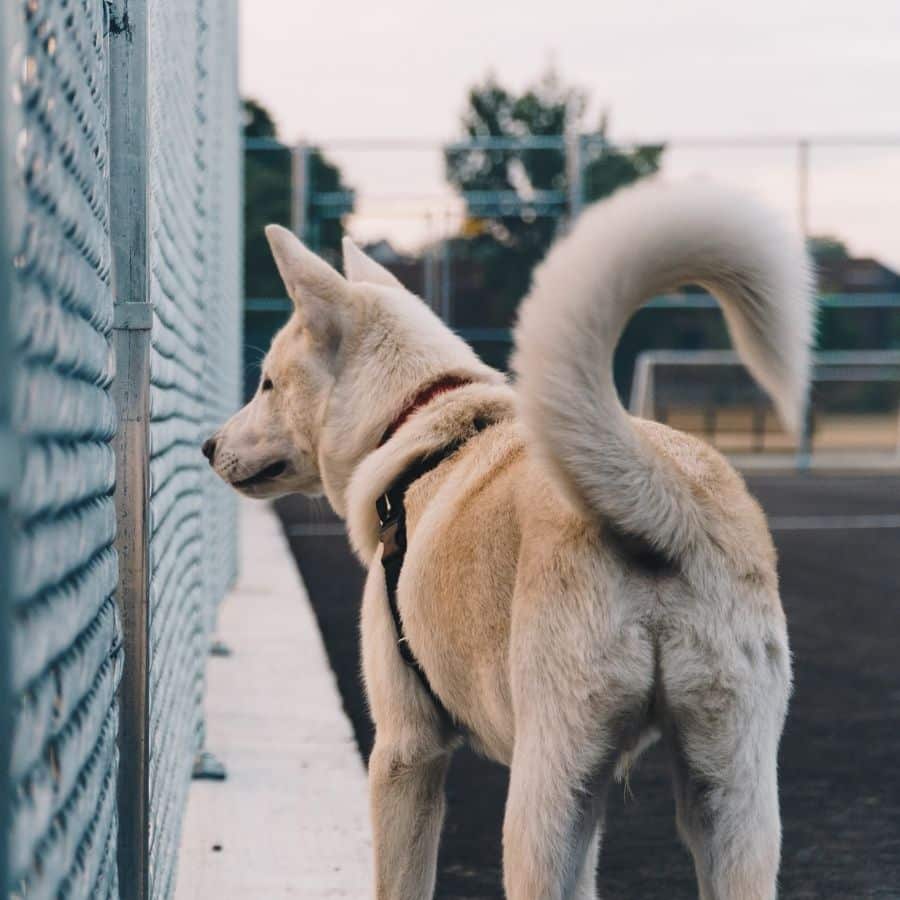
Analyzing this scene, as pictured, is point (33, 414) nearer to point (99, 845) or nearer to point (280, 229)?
point (99, 845)

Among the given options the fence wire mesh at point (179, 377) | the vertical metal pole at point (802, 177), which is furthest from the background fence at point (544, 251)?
the fence wire mesh at point (179, 377)

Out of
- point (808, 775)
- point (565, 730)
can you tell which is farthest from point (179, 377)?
point (808, 775)

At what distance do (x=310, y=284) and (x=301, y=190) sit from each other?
16542mm

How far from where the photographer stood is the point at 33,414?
144cm

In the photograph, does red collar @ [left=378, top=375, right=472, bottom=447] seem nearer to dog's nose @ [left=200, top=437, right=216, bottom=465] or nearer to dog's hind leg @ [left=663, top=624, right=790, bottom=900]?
dog's nose @ [left=200, top=437, right=216, bottom=465]

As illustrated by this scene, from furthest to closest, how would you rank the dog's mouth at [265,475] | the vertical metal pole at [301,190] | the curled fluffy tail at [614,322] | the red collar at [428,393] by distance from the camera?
the vertical metal pole at [301,190], the dog's mouth at [265,475], the red collar at [428,393], the curled fluffy tail at [614,322]

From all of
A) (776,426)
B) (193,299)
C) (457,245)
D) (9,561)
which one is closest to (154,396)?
(193,299)

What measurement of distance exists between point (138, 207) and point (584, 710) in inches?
45.4

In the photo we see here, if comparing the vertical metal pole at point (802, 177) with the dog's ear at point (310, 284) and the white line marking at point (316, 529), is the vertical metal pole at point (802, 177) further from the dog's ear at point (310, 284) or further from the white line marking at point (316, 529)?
the dog's ear at point (310, 284)

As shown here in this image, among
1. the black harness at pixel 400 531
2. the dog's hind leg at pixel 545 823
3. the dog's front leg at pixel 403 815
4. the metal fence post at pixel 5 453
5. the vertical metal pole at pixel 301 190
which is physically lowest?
the dog's front leg at pixel 403 815

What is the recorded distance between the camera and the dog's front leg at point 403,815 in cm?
300

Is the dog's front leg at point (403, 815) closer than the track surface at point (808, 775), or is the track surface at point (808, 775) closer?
the dog's front leg at point (403, 815)

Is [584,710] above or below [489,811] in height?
above

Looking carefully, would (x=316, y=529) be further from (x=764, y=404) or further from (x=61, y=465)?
(x=61, y=465)
